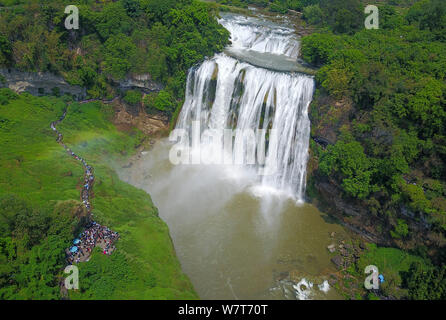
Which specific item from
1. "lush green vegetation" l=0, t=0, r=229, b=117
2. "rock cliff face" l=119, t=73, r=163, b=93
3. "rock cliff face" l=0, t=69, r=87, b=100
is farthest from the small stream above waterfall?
"rock cliff face" l=0, t=69, r=87, b=100

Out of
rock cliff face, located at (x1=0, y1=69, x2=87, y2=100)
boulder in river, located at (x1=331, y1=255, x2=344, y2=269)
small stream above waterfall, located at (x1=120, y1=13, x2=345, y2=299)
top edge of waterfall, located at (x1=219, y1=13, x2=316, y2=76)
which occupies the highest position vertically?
top edge of waterfall, located at (x1=219, y1=13, x2=316, y2=76)

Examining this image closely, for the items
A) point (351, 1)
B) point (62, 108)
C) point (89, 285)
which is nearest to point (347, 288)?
point (89, 285)

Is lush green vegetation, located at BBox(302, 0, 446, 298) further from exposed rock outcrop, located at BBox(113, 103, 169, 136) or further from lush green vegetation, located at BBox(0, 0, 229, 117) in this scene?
exposed rock outcrop, located at BBox(113, 103, 169, 136)

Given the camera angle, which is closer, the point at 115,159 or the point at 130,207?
the point at 130,207

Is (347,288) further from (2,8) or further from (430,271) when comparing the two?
(2,8)

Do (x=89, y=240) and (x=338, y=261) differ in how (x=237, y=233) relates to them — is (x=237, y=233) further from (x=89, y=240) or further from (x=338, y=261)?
(x=89, y=240)

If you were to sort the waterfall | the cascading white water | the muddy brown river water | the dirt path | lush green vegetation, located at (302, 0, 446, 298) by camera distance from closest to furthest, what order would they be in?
the dirt path → the muddy brown river water → lush green vegetation, located at (302, 0, 446, 298) → the waterfall → the cascading white water

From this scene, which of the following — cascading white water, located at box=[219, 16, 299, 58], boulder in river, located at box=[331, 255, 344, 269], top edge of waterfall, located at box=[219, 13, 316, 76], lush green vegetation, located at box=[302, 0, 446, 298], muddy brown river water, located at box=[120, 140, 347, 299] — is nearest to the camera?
muddy brown river water, located at box=[120, 140, 347, 299]
